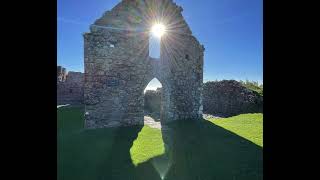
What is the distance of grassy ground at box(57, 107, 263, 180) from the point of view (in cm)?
539

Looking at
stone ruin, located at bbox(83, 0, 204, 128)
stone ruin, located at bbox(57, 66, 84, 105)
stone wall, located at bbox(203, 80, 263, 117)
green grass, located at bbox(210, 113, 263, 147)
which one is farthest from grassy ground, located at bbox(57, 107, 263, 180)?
stone ruin, located at bbox(57, 66, 84, 105)

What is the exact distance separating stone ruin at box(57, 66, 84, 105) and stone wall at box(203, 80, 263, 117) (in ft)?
44.2

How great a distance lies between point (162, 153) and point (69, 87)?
1727cm

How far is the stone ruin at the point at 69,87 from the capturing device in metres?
20.7

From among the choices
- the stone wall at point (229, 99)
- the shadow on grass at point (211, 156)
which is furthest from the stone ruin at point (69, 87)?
the shadow on grass at point (211, 156)

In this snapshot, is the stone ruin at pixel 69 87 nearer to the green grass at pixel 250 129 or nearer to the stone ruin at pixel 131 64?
the stone ruin at pixel 131 64

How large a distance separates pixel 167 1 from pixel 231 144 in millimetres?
9117

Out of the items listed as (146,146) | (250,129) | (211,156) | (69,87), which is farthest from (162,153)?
(69,87)

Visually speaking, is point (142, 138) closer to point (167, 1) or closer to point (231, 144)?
point (231, 144)

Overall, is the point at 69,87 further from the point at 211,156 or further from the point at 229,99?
the point at 211,156

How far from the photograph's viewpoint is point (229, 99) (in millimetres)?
17266

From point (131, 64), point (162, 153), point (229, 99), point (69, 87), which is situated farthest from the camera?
point (69, 87)
